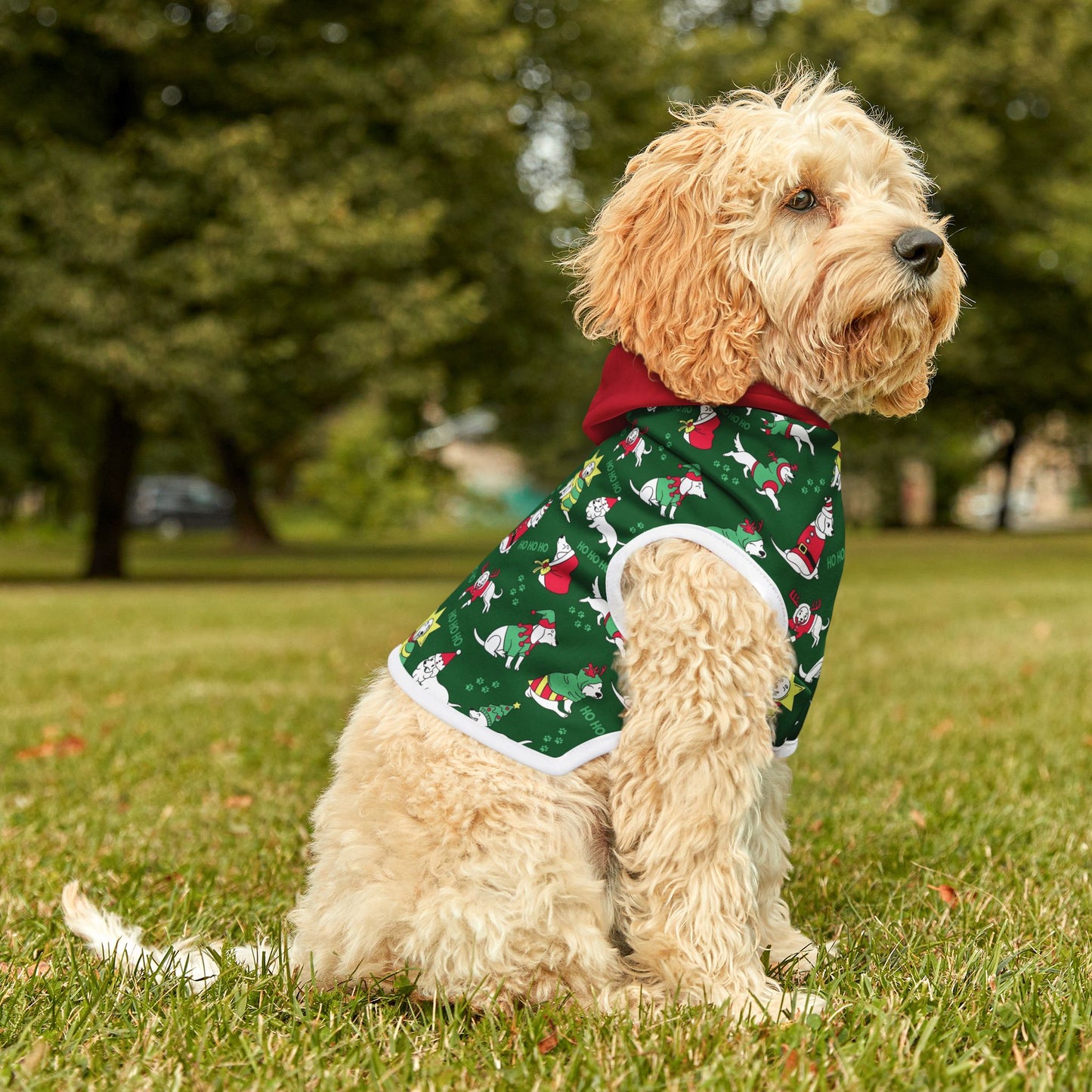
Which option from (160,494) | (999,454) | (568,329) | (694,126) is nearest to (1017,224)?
(568,329)

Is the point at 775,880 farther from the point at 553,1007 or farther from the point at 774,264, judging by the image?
the point at 774,264

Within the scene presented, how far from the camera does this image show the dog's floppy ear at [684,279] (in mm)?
2836

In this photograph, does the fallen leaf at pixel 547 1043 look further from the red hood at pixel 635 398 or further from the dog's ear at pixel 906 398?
the dog's ear at pixel 906 398

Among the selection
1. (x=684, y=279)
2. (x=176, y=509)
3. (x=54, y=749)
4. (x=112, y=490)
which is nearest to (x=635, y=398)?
(x=684, y=279)

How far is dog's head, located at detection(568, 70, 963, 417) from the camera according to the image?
2822mm

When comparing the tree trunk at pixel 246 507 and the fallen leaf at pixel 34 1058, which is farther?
the tree trunk at pixel 246 507

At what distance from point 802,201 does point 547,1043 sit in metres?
2.11

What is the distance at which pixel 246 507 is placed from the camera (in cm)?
3334

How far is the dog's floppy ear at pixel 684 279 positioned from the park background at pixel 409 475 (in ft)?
5.07

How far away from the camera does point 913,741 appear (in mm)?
6125

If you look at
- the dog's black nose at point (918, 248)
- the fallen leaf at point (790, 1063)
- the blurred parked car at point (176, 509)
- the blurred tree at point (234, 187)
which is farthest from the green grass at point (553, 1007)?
the blurred parked car at point (176, 509)

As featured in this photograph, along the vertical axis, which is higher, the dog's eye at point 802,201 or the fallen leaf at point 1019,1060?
the dog's eye at point 802,201

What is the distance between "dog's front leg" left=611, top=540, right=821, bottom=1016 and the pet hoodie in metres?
0.06

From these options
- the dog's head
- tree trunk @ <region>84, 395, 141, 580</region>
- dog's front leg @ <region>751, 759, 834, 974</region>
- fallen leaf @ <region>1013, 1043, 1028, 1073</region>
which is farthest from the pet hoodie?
tree trunk @ <region>84, 395, 141, 580</region>
